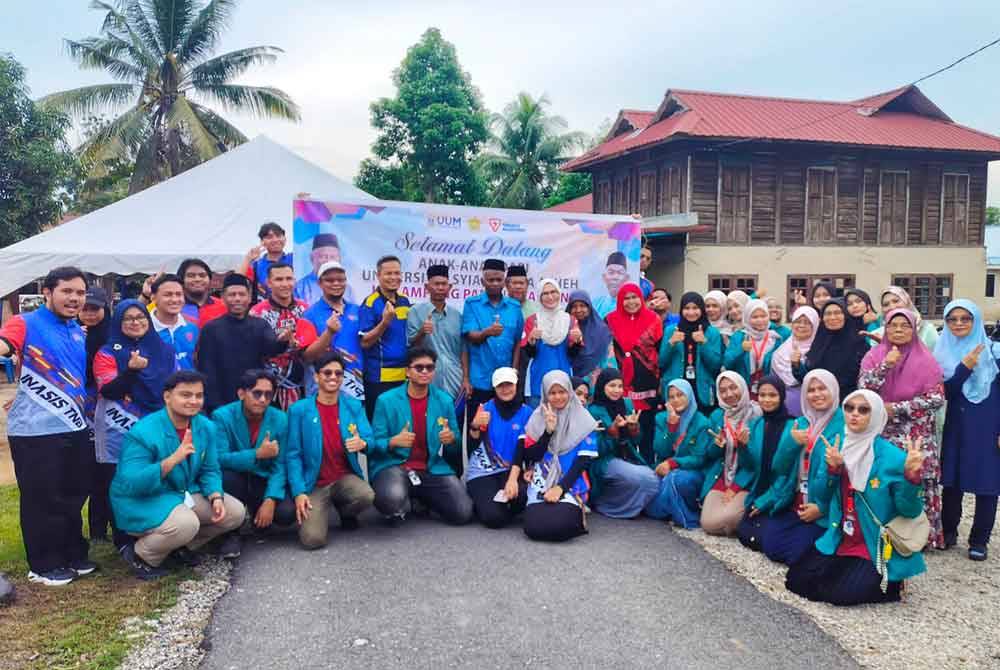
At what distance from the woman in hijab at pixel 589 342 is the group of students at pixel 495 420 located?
Answer: 0.06ft

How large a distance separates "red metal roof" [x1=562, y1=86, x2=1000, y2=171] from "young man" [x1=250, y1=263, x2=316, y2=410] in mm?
14708

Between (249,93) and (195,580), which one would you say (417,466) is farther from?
(249,93)

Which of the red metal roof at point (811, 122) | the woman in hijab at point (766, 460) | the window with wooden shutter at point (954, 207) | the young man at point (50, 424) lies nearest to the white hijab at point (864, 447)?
the woman in hijab at point (766, 460)

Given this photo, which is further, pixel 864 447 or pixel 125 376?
pixel 125 376

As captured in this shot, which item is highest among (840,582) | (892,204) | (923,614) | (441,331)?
(892,204)

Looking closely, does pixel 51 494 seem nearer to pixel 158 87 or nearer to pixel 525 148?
pixel 158 87

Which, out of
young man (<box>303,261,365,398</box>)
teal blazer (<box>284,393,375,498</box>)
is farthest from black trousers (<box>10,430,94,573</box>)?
young man (<box>303,261,365,398</box>)

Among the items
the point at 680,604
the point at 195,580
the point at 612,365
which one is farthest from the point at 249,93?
the point at 680,604

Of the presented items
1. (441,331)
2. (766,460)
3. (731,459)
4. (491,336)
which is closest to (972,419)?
(766,460)

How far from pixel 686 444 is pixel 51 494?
4.18 m

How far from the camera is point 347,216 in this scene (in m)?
6.75

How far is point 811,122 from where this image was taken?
2020 centimetres

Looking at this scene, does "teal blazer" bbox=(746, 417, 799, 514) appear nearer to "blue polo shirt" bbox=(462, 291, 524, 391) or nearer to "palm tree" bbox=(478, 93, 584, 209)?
"blue polo shirt" bbox=(462, 291, 524, 391)

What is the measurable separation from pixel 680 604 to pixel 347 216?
4.37m
